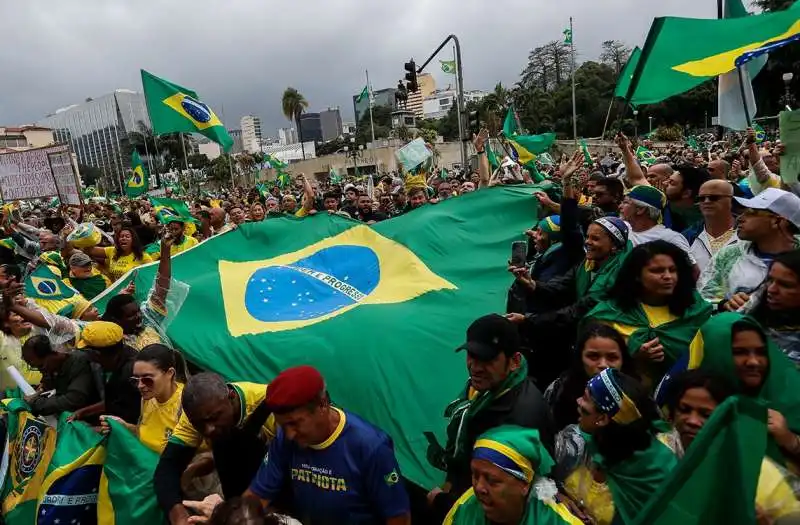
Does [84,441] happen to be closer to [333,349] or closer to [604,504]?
[333,349]

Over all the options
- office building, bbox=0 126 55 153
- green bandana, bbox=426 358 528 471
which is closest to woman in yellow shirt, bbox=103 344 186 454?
green bandana, bbox=426 358 528 471

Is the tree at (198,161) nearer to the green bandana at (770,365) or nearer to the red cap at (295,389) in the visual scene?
the red cap at (295,389)

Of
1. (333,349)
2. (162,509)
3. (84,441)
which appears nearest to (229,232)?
(333,349)

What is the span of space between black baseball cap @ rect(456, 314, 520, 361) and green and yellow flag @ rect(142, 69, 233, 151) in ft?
Result: 24.3

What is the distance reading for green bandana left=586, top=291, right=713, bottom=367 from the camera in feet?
9.23

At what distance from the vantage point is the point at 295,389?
2053 mm

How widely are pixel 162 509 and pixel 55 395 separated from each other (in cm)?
131

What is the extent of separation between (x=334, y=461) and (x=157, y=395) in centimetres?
124

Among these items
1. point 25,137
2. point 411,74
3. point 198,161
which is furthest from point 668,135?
point 25,137

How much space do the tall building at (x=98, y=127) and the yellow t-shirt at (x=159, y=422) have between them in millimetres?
93034

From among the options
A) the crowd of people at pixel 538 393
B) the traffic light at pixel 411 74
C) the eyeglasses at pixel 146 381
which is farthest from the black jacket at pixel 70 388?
the traffic light at pixel 411 74

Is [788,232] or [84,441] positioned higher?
[788,232]

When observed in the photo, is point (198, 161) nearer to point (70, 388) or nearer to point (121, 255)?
point (121, 255)

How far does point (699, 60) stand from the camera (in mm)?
4809
